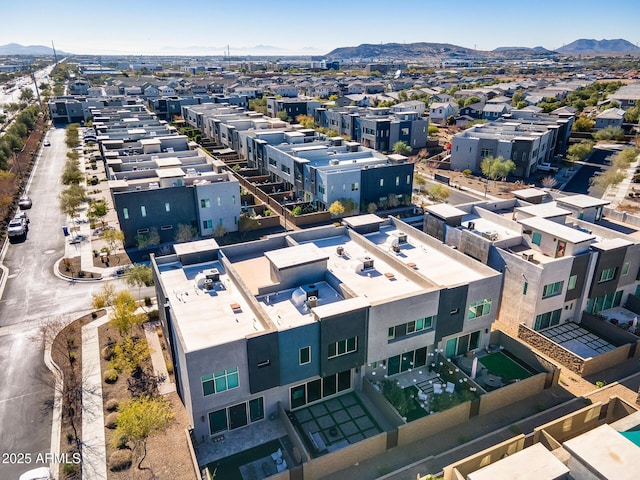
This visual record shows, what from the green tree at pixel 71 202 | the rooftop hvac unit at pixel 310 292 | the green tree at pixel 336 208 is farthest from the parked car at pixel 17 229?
the rooftop hvac unit at pixel 310 292

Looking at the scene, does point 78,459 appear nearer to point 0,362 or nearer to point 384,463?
point 0,362

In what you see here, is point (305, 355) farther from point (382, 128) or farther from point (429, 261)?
point (382, 128)

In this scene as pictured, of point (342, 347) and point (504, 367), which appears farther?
point (504, 367)

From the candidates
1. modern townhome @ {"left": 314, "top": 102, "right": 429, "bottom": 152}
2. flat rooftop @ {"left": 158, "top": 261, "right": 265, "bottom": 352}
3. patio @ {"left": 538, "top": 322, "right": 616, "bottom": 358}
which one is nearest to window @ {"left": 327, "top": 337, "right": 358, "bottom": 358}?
flat rooftop @ {"left": 158, "top": 261, "right": 265, "bottom": 352}

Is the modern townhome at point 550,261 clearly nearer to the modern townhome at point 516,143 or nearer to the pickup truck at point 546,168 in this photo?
the modern townhome at point 516,143

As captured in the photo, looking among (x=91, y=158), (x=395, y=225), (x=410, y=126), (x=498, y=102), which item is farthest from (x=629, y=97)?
(x=91, y=158)

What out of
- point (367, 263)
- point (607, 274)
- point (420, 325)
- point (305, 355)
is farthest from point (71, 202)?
point (607, 274)
